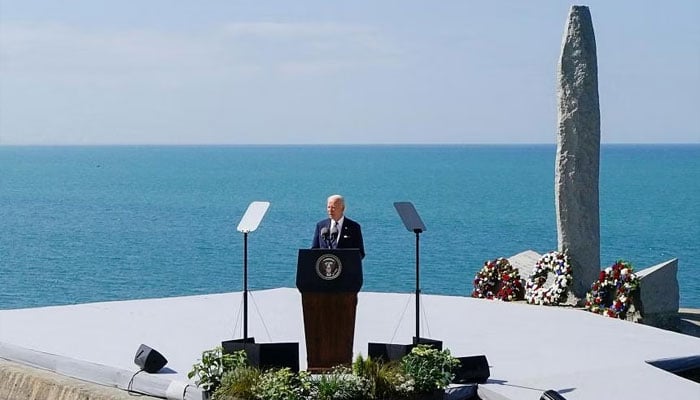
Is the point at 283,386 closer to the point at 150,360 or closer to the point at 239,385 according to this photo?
the point at 239,385

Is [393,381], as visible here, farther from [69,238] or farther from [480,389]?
[69,238]

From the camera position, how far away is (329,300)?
30.5ft

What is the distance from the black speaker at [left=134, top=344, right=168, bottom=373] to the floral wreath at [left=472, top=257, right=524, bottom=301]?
5.70 meters

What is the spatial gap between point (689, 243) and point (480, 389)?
40.1 meters

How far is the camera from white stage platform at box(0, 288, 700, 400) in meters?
9.45

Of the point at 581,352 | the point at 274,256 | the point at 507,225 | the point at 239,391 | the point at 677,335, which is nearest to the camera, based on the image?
the point at 239,391

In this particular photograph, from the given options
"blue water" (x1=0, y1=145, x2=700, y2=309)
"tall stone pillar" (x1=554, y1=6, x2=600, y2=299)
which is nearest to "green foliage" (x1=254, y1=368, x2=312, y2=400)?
"tall stone pillar" (x1=554, y1=6, x2=600, y2=299)

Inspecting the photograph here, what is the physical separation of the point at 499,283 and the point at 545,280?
2.24 ft

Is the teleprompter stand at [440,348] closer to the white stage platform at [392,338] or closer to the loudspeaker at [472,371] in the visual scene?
the loudspeaker at [472,371]

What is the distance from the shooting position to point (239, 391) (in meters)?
8.60

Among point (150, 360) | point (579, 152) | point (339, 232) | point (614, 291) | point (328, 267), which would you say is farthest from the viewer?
point (579, 152)

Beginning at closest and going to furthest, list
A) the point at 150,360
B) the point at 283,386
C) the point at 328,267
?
the point at 283,386
the point at 328,267
the point at 150,360

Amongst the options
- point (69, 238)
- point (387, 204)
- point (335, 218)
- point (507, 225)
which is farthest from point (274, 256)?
point (335, 218)

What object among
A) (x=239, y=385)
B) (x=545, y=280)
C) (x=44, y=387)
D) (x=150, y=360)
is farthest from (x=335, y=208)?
(x=545, y=280)
